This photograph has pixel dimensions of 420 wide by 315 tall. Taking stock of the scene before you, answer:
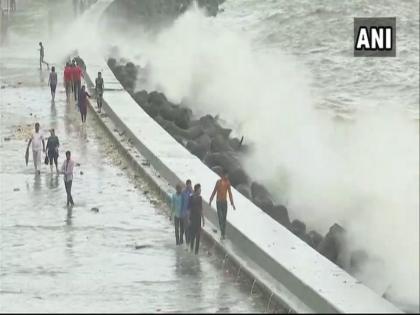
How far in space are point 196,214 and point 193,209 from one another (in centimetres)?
8

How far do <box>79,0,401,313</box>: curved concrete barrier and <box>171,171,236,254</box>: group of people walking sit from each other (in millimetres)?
288

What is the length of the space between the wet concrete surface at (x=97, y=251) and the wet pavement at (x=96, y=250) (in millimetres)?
13

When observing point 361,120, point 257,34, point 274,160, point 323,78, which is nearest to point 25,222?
point 274,160

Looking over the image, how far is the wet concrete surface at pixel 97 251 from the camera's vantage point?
12508mm

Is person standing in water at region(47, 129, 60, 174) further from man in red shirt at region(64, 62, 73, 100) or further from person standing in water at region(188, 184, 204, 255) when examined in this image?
man in red shirt at region(64, 62, 73, 100)

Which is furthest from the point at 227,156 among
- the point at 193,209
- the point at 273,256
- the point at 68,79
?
the point at 273,256

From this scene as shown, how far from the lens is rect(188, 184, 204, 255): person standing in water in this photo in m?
14.1

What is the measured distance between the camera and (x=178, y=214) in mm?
14578

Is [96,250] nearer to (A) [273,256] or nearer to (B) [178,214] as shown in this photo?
(B) [178,214]

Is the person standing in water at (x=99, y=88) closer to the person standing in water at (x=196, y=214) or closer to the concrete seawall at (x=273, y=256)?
the concrete seawall at (x=273, y=256)

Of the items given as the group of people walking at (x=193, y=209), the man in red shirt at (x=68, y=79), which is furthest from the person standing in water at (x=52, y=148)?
the man in red shirt at (x=68, y=79)

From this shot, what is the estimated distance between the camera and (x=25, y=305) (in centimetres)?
1229

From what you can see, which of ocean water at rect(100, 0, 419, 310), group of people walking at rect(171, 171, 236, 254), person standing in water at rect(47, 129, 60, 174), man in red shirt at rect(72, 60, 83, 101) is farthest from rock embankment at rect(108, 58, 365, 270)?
person standing in water at rect(47, 129, 60, 174)

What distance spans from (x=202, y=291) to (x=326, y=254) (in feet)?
9.59
